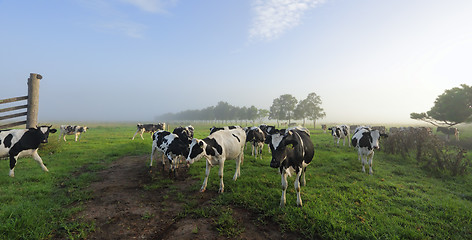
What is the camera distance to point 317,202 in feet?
18.9

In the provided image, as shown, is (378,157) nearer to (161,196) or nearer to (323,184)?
(323,184)

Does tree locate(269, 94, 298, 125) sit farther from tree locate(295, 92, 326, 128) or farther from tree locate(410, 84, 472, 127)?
tree locate(410, 84, 472, 127)

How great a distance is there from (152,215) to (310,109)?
211ft

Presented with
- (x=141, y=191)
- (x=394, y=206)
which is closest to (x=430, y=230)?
(x=394, y=206)

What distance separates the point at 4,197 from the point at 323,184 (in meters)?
10.8

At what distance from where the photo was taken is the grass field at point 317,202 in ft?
14.4

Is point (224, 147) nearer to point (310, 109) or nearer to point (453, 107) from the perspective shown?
point (453, 107)

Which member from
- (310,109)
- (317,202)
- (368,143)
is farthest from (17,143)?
(310,109)

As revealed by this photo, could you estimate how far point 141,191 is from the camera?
22.8 feet

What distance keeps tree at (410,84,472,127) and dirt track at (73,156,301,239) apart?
40695mm

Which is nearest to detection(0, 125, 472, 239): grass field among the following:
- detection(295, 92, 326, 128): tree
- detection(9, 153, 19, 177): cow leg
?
detection(9, 153, 19, 177): cow leg

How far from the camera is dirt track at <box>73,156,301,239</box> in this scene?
4328 millimetres

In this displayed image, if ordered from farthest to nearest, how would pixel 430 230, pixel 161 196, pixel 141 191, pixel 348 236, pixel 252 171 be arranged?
pixel 252 171 < pixel 141 191 < pixel 161 196 < pixel 430 230 < pixel 348 236

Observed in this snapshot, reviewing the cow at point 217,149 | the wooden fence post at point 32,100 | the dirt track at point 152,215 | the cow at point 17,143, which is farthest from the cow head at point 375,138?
the wooden fence post at point 32,100
